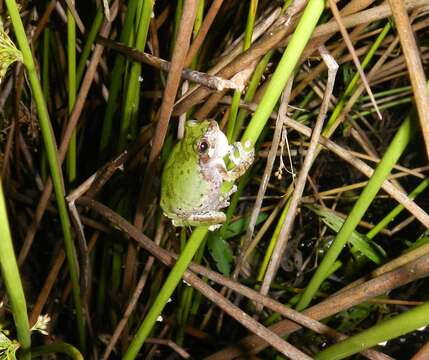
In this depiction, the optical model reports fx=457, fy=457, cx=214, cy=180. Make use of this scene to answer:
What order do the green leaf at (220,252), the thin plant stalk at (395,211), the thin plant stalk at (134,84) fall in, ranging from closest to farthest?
1. the thin plant stalk at (134,84)
2. the thin plant stalk at (395,211)
3. the green leaf at (220,252)

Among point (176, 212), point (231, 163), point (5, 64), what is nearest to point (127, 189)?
point (176, 212)

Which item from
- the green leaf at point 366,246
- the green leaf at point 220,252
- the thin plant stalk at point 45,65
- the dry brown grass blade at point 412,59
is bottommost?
the green leaf at point 220,252

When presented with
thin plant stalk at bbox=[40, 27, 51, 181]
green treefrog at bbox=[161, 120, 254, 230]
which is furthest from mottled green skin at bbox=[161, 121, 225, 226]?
thin plant stalk at bbox=[40, 27, 51, 181]

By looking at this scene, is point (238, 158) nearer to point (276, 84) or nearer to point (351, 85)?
point (276, 84)

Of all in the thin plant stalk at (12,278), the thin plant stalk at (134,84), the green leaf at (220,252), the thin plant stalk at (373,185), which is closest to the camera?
the thin plant stalk at (12,278)

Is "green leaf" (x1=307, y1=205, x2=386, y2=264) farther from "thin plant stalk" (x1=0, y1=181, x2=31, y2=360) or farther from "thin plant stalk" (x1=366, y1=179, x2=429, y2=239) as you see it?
"thin plant stalk" (x1=0, y1=181, x2=31, y2=360)

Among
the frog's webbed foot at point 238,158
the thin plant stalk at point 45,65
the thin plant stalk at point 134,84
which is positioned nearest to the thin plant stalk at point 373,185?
the frog's webbed foot at point 238,158

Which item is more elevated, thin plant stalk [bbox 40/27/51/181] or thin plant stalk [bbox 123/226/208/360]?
thin plant stalk [bbox 40/27/51/181]

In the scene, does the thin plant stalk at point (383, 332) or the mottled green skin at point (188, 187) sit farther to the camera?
the mottled green skin at point (188, 187)

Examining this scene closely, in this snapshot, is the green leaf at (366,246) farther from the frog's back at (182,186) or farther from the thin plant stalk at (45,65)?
the thin plant stalk at (45,65)

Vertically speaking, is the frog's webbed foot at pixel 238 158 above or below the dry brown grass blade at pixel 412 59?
below
